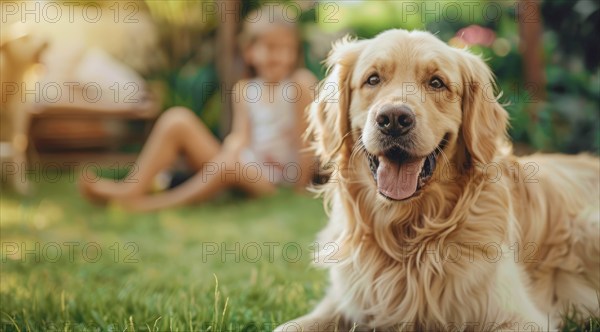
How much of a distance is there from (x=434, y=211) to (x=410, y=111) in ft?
1.39

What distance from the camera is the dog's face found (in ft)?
6.86

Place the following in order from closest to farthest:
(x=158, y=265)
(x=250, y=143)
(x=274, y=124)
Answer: (x=158, y=265), (x=274, y=124), (x=250, y=143)

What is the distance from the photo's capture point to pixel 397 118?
6.73 feet

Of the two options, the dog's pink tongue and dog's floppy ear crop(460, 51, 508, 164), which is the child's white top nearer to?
dog's floppy ear crop(460, 51, 508, 164)

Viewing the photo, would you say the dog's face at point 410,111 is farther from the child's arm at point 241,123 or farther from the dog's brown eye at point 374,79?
the child's arm at point 241,123

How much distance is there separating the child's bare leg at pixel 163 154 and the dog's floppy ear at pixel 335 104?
3350 mm

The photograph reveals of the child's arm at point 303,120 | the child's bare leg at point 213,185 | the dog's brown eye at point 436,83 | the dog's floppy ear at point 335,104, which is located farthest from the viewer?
the child's arm at point 303,120

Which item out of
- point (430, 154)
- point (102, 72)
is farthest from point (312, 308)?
point (102, 72)

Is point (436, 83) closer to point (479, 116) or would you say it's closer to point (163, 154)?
point (479, 116)

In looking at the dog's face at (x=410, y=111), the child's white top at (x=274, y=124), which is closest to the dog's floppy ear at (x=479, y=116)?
the dog's face at (x=410, y=111)

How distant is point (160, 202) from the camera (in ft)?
17.7

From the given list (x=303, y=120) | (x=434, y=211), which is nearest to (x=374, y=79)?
(x=434, y=211)

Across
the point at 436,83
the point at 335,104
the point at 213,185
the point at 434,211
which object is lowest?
the point at 213,185

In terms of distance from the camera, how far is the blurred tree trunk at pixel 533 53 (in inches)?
217
